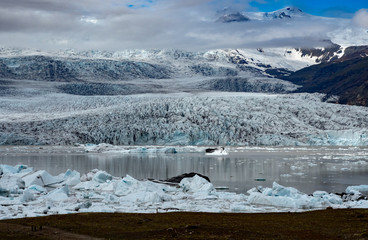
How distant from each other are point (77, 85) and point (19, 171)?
8664cm

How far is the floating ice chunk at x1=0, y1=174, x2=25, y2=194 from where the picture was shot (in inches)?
650

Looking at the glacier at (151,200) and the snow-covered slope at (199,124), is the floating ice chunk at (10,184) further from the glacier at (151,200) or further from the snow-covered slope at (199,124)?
the snow-covered slope at (199,124)

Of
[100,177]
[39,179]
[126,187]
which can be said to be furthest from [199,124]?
[126,187]

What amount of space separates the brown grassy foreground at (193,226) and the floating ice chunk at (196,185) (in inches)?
217

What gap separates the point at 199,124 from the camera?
54.8 meters

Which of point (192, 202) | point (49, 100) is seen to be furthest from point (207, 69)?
point (192, 202)

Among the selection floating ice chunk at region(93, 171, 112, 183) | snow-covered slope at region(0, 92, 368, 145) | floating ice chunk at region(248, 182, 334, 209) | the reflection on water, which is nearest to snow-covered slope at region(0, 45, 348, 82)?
snow-covered slope at region(0, 92, 368, 145)

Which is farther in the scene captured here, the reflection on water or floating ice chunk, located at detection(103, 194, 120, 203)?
the reflection on water

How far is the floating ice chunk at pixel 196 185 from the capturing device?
18025mm

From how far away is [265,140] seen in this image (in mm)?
53125

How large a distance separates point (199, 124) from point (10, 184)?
37.9 meters

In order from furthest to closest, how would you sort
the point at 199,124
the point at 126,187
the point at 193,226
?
the point at 199,124, the point at 126,187, the point at 193,226

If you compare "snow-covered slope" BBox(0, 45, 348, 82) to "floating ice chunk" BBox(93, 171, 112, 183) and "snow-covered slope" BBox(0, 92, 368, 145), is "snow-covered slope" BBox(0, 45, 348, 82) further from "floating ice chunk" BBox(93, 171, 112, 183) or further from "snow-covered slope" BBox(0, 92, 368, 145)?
"floating ice chunk" BBox(93, 171, 112, 183)

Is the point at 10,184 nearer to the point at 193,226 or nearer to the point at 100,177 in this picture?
the point at 100,177
